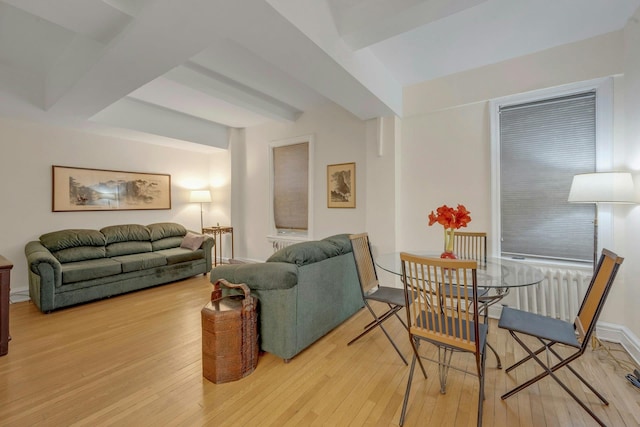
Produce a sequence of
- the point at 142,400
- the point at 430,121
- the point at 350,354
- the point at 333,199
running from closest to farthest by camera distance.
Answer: the point at 142,400 < the point at 350,354 < the point at 430,121 < the point at 333,199

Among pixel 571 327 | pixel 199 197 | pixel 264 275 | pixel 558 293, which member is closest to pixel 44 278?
pixel 199 197

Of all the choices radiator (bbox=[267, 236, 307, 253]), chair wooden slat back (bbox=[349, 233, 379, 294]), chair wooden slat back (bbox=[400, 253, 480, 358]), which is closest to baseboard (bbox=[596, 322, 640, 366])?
chair wooden slat back (bbox=[400, 253, 480, 358])

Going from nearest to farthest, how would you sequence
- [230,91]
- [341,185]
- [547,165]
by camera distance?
[547,165], [230,91], [341,185]

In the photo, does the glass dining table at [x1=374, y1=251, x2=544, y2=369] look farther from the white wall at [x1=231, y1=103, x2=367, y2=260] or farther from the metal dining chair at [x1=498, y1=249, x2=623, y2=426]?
the white wall at [x1=231, y1=103, x2=367, y2=260]

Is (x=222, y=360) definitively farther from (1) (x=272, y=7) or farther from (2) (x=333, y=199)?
(2) (x=333, y=199)

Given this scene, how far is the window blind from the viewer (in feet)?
15.8

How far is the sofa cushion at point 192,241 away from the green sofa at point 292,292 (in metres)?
2.74

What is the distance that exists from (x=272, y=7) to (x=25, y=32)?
8.71ft

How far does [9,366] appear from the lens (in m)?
2.17

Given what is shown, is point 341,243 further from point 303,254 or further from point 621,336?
point 621,336

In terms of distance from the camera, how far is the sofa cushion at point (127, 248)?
4.25 m

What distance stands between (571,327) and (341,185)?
3.07 meters

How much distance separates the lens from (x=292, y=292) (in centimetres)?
220

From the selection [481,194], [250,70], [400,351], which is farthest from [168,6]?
[481,194]
